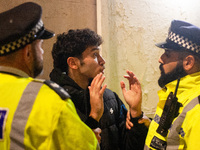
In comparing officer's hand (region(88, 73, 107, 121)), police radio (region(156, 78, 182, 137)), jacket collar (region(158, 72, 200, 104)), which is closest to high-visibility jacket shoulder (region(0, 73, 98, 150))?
officer's hand (region(88, 73, 107, 121))

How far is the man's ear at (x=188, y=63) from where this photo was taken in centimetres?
148

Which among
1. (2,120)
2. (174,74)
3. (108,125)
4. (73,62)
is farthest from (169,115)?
(2,120)

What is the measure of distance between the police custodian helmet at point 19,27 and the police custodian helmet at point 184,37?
3.22ft

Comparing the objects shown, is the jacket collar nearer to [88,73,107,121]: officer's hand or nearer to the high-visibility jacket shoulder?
[88,73,107,121]: officer's hand

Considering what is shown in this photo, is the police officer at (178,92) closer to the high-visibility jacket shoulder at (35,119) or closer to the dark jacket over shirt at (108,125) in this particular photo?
the dark jacket over shirt at (108,125)

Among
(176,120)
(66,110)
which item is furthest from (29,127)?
(176,120)

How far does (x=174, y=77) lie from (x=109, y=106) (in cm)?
63

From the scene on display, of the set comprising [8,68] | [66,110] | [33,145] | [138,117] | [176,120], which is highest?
[8,68]

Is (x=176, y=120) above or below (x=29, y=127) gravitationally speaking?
below

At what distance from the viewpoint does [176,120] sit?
1.30 metres

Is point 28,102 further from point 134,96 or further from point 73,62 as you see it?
point 134,96

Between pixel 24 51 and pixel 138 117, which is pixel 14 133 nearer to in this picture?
pixel 24 51

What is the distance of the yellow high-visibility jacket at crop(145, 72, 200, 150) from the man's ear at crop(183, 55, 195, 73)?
2.5 inches

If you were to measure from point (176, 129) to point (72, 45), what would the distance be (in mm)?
1071
